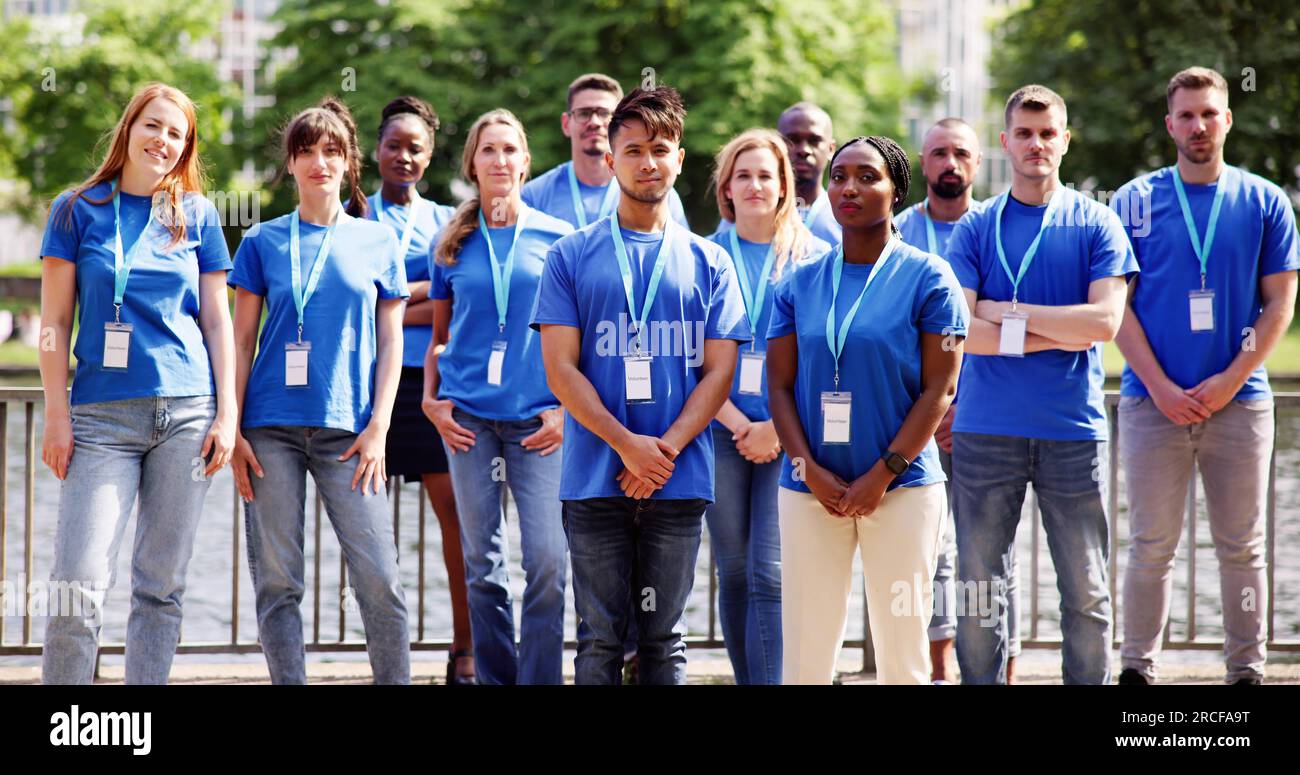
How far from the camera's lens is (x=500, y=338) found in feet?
19.9

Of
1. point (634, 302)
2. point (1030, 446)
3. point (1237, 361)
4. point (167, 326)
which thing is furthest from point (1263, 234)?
point (167, 326)

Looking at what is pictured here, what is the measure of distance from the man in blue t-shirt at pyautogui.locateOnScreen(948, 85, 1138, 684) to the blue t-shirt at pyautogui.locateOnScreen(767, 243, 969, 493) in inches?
27.0

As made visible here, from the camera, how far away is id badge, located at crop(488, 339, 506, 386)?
599cm

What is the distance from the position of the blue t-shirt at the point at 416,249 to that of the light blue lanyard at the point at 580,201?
594 millimetres

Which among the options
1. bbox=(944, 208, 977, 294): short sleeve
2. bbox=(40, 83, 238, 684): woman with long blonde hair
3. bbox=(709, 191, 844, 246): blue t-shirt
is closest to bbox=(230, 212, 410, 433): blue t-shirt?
bbox=(40, 83, 238, 684): woman with long blonde hair

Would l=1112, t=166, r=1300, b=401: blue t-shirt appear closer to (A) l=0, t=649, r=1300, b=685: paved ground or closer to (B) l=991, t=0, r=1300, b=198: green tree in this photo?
(A) l=0, t=649, r=1300, b=685: paved ground

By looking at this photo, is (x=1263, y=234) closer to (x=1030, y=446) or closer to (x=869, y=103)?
(x=1030, y=446)


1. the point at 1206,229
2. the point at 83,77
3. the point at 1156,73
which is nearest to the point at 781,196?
the point at 1206,229

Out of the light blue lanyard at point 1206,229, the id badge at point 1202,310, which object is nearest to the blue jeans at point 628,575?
the id badge at point 1202,310

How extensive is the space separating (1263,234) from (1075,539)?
70.2 inches

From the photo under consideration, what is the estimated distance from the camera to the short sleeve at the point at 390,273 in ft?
19.1

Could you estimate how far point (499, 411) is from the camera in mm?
5977

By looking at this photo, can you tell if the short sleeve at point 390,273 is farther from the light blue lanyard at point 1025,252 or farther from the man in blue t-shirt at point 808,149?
the light blue lanyard at point 1025,252

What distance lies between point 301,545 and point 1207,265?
157 inches
